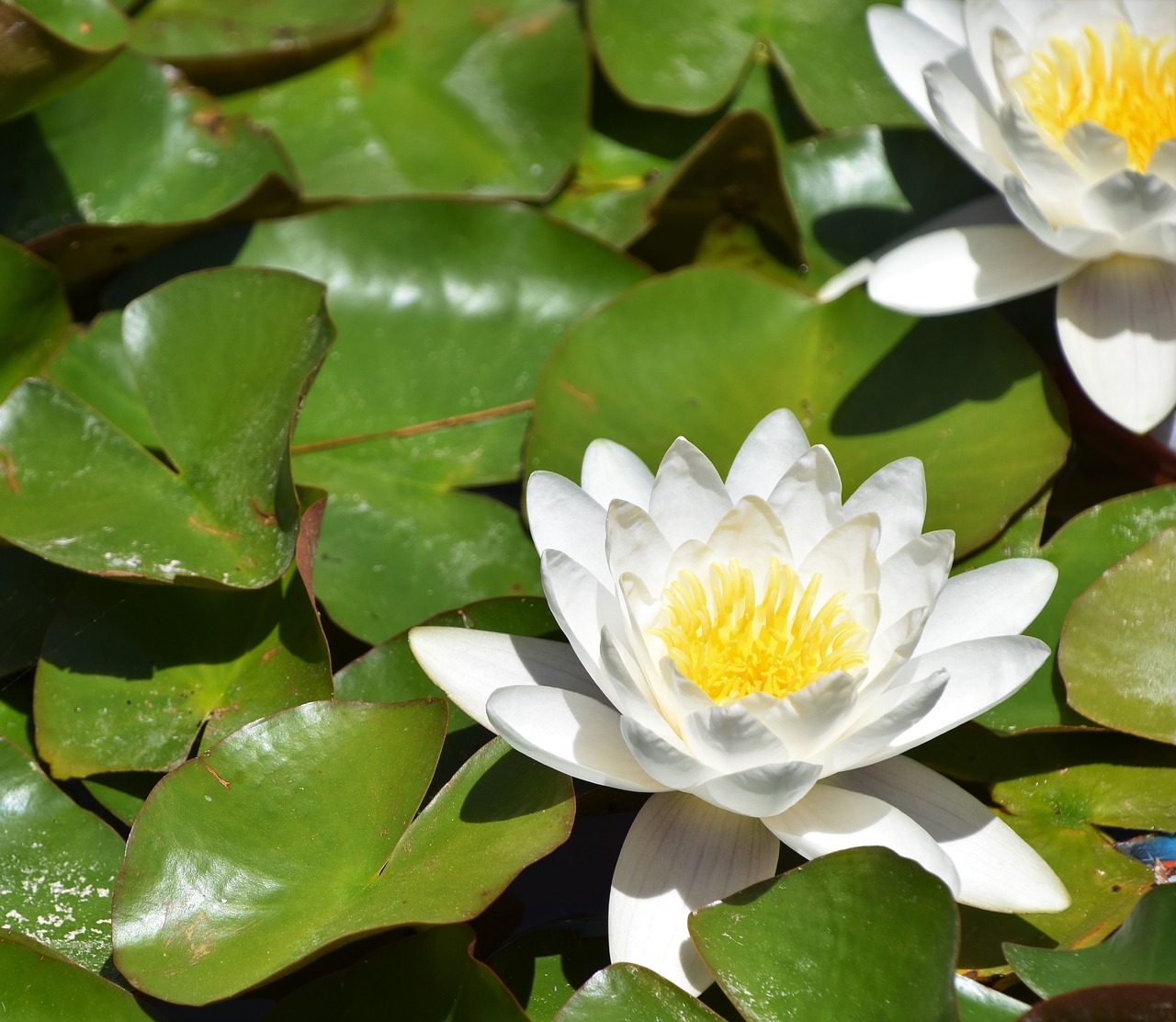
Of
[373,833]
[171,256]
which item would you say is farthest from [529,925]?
[171,256]

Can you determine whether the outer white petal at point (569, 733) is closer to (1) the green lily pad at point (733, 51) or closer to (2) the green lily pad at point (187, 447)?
(2) the green lily pad at point (187, 447)

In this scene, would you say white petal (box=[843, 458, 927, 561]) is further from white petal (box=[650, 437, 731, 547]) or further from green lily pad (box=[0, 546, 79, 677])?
green lily pad (box=[0, 546, 79, 677])

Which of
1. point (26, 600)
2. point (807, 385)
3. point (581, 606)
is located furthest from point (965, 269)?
point (26, 600)

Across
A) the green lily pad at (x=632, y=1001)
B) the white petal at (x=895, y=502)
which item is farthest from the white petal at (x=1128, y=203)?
the green lily pad at (x=632, y=1001)

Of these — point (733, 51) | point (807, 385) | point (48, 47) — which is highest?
point (48, 47)

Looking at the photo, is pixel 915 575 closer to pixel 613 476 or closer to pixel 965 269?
pixel 613 476

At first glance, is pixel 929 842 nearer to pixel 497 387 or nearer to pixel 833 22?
pixel 497 387
